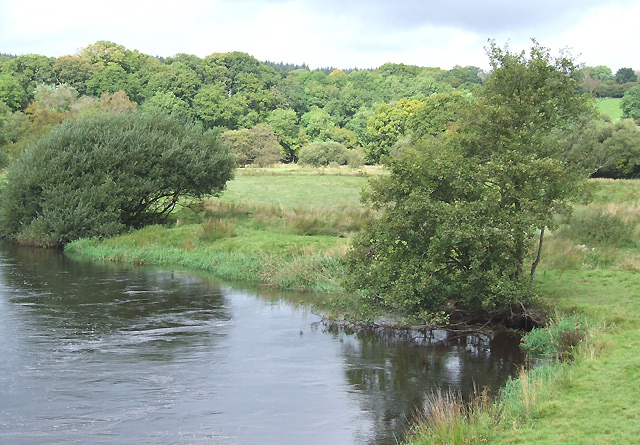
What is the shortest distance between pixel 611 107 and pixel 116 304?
118524 mm

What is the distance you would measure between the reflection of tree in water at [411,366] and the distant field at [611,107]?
102m

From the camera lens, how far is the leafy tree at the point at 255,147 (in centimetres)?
9975

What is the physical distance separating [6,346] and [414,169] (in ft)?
41.2

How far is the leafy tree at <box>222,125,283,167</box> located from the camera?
99.8m

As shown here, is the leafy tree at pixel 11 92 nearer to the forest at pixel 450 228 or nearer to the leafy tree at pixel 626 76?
the forest at pixel 450 228

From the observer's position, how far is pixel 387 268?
19344mm

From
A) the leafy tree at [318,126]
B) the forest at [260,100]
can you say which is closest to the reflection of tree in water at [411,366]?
the forest at [260,100]

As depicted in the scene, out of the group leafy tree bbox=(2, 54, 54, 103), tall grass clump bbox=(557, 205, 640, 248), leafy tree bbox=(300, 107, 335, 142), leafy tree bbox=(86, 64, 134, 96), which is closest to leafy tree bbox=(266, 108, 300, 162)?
leafy tree bbox=(300, 107, 335, 142)

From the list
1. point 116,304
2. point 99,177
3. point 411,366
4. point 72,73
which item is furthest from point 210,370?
point 72,73

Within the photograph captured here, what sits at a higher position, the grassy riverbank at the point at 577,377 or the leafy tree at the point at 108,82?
the leafy tree at the point at 108,82

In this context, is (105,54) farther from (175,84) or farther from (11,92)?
(11,92)

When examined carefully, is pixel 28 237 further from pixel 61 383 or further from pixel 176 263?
pixel 61 383

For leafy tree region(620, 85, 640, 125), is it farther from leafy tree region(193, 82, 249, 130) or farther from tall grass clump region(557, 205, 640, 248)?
tall grass clump region(557, 205, 640, 248)

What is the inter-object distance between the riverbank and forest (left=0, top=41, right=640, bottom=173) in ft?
126
